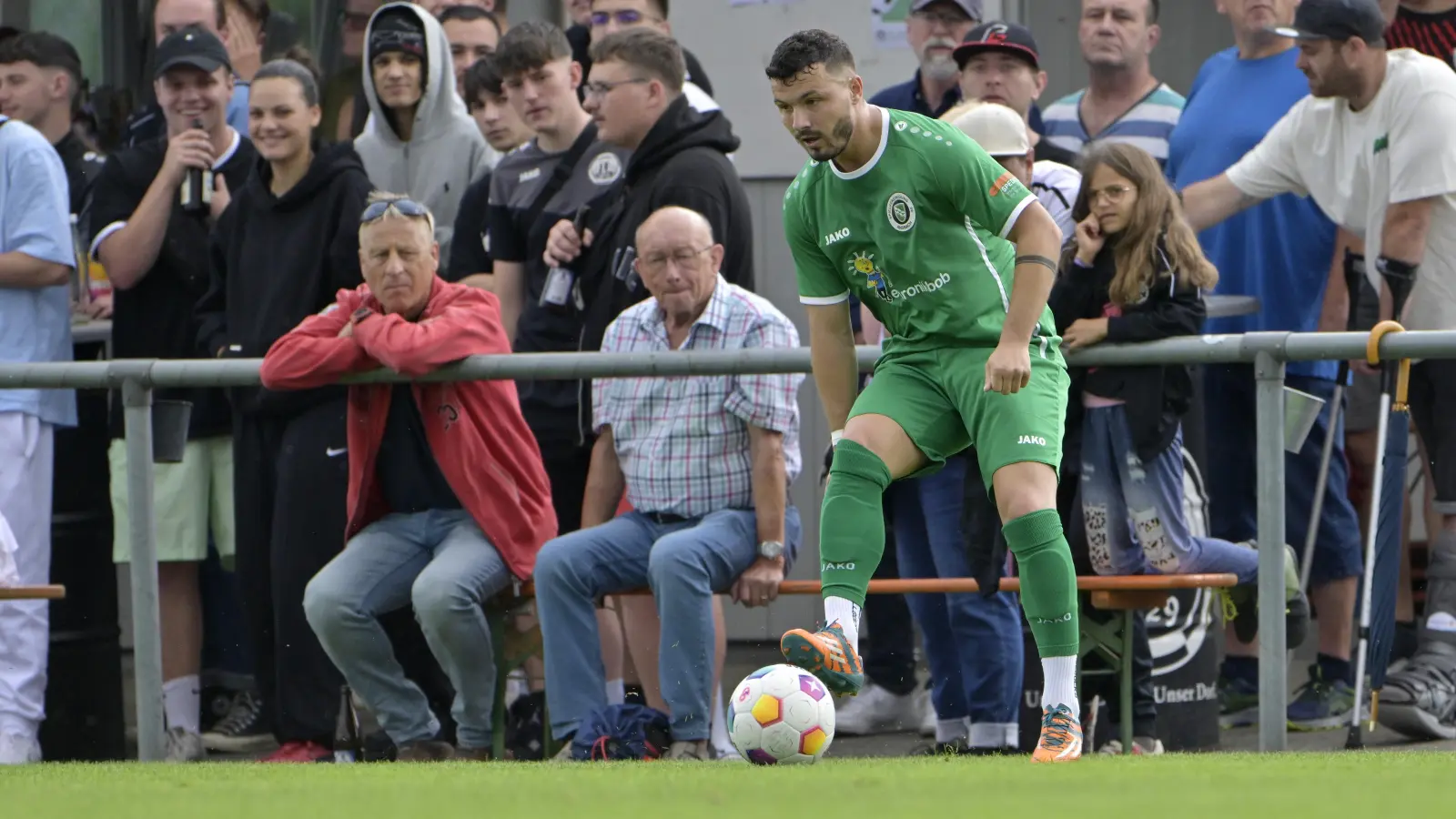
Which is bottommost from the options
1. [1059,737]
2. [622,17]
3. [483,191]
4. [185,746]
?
[185,746]

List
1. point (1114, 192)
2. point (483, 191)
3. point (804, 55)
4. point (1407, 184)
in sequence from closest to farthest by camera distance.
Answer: point (804, 55), point (1114, 192), point (1407, 184), point (483, 191)

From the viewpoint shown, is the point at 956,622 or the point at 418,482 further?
the point at 418,482

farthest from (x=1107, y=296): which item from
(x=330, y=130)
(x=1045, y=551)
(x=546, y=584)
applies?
(x=330, y=130)

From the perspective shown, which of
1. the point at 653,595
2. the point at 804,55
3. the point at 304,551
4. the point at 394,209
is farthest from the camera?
the point at 304,551

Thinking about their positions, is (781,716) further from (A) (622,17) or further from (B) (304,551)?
(A) (622,17)

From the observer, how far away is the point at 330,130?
10.2 meters

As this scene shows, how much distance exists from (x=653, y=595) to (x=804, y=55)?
2128mm

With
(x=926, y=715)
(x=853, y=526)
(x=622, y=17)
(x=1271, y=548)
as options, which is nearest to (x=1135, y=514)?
(x=1271, y=548)

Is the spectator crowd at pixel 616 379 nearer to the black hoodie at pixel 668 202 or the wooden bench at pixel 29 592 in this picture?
the black hoodie at pixel 668 202

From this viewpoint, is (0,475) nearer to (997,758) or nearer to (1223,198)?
(997,758)

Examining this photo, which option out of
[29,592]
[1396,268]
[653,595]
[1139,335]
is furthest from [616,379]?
[1396,268]

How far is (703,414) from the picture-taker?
7180 millimetres

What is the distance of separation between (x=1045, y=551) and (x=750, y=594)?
1.53 m

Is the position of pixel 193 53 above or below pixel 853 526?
above
